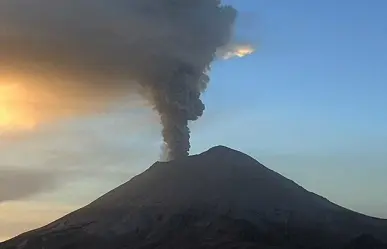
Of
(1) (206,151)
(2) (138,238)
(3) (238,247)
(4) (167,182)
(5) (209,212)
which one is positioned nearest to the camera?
(3) (238,247)

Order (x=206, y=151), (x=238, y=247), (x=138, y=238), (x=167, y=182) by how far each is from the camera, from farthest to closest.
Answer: (x=206, y=151) → (x=167, y=182) → (x=138, y=238) → (x=238, y=247)

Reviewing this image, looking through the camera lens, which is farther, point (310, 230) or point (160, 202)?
point (160, 202)

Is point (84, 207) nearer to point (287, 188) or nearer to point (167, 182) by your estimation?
point (167, 182)

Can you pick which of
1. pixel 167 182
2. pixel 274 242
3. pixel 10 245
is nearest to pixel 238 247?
pixel 274 242

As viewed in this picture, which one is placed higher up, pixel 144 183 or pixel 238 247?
pixel 144 183

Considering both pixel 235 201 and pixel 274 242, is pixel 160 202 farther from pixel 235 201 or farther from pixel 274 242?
pixel 274 242

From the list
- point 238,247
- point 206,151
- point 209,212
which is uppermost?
point 206,151
